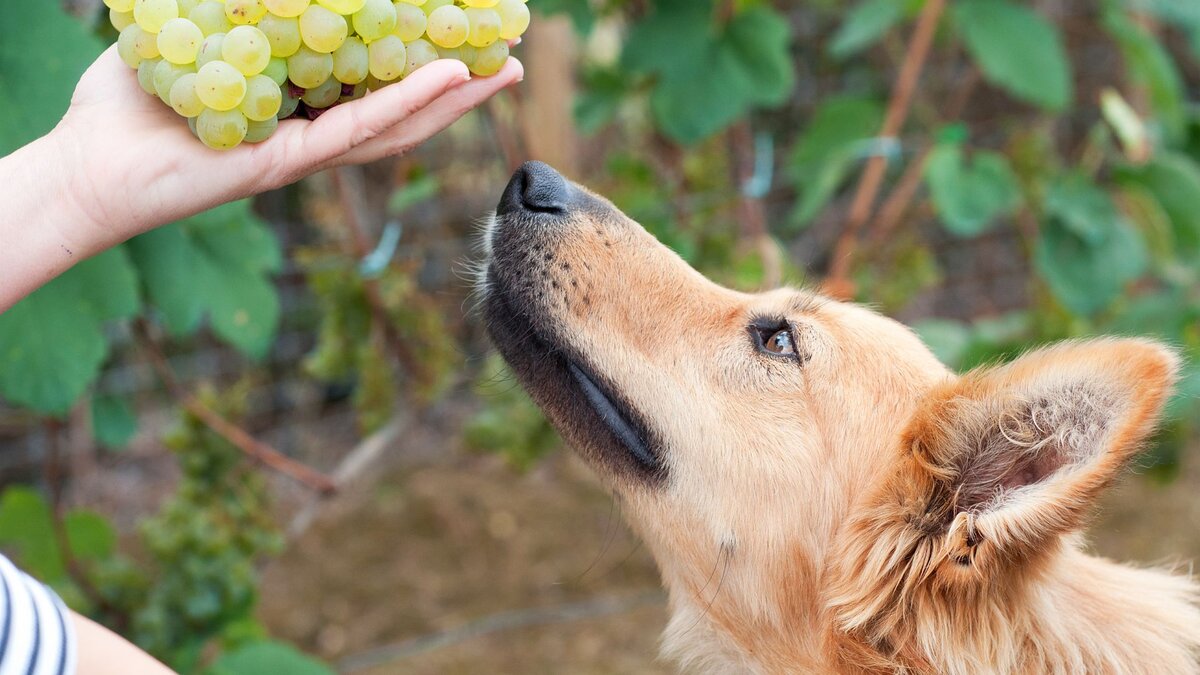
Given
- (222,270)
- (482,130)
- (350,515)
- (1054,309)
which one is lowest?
(350,515)

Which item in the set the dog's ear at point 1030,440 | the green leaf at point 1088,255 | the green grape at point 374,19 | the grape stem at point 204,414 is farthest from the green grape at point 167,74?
the green leaf at point 1088,255

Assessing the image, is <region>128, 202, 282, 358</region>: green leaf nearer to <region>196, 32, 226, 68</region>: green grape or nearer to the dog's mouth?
the dog's mouth

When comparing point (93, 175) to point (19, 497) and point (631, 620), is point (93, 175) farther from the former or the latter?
point (631, 620)

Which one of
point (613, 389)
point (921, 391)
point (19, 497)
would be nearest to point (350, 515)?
point (19, 497)

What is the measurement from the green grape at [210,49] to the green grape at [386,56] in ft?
0.60

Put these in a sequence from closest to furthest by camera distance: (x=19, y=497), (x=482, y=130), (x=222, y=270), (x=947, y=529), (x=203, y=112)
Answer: (x=203, y=112), (x=947, y=529), (x=222, y=270), (x=19, y=497), (x=482, y=130)

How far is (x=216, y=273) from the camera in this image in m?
2.18

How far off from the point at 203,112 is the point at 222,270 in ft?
3.75

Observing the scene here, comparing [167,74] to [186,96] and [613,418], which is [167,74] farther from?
[613,418]

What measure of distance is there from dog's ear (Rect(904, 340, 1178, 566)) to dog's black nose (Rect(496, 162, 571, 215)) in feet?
2.52

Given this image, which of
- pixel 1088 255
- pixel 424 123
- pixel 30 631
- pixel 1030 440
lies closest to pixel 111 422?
pixel 30 631

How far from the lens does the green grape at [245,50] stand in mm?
1181

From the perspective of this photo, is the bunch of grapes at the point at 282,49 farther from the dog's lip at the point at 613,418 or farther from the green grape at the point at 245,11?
the dog's lip at the point at 613,418

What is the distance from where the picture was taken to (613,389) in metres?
1.79
